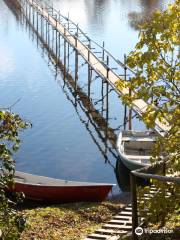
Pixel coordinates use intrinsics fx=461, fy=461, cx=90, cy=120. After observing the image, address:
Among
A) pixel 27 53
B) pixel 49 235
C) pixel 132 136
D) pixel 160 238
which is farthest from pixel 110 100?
pixel 160 238

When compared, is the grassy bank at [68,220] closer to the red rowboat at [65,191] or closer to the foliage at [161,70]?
the red rowboat at [65,191]

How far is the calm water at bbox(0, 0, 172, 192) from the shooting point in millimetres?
30469

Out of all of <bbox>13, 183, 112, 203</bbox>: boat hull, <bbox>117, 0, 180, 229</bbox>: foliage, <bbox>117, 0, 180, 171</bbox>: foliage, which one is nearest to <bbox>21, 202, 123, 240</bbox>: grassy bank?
<bbox>13, 183, 112, 203</bbox>: boat hull

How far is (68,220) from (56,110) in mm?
22876

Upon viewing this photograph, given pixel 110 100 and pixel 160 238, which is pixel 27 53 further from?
pixel 160 238

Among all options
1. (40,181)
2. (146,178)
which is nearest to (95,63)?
(40,181)

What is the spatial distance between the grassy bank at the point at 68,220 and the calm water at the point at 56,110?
24.5 feet

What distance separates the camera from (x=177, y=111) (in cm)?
886

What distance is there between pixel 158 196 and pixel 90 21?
231ft

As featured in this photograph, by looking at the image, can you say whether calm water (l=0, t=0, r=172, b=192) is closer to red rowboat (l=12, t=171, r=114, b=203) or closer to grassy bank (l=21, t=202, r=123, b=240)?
red rowboat (l=12, t=171, r=114, b=203)

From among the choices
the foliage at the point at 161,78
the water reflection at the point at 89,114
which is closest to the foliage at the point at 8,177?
the foliage at the point at 161,78

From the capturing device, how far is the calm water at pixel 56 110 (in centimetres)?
3047

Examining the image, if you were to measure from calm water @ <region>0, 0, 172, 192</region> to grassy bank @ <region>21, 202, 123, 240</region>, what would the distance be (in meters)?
7.46

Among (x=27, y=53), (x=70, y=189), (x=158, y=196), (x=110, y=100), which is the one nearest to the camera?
(x=158, y=196)
